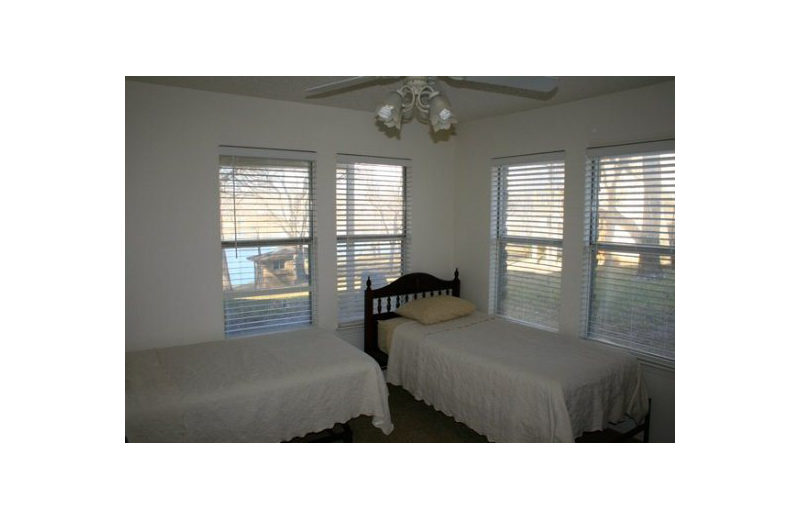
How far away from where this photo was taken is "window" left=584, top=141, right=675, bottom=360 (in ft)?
10.3

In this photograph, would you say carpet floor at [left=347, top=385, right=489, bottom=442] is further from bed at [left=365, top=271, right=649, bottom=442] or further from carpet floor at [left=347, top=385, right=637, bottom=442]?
bed at [left=365, top=271, right=649, bottom=442]

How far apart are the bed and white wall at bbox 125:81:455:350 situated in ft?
3.17

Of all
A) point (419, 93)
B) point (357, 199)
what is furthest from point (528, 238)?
point (419, 93)

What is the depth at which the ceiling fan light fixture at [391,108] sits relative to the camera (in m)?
2.40

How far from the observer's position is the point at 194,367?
9.49 ft

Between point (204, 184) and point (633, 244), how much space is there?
2.98m

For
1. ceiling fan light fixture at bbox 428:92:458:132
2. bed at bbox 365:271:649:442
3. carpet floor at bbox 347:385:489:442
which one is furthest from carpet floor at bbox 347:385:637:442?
ceiling fan light fixture at bbox 428:92:458:132

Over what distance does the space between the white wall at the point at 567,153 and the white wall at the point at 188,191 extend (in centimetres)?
122

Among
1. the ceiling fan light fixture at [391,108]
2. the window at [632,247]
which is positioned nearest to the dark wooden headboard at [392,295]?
the window at [632,247]

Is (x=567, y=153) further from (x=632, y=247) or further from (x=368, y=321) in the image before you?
(x=368, y=321)

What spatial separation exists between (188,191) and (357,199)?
4.45 feet

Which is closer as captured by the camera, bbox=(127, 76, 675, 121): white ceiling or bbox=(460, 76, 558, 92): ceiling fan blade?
bbox=(460, 76, 558, 92): ceiling fan blade

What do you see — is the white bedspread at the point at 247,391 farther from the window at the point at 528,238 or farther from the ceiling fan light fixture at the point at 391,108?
the window at the point at 528,238

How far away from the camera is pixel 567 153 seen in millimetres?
3658
